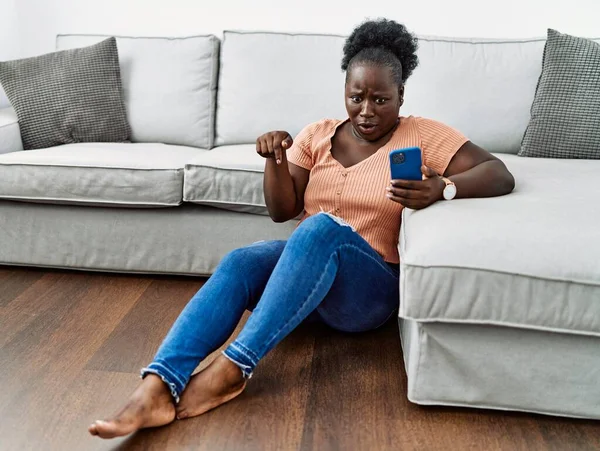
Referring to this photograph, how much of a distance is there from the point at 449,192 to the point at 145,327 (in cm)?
95

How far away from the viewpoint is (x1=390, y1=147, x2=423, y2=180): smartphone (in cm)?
157

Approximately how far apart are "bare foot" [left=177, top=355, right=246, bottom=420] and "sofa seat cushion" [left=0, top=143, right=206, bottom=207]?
2.77 feet

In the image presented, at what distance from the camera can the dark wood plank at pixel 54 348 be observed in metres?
1.51

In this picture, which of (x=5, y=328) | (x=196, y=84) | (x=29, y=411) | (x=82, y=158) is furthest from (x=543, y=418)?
(x=196, y=84)

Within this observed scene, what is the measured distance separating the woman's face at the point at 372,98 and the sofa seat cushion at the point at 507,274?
1.19 feet

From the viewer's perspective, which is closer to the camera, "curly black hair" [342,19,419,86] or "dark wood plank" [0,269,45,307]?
"curly black hair" [342,19,419,86]

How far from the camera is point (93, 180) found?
2.24m

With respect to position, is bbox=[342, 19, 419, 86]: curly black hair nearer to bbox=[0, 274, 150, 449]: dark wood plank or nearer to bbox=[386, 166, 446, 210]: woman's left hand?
bbox=[386, 166, 446, 210]: woman's left hand

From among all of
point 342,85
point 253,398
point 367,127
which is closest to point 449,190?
point 367,127

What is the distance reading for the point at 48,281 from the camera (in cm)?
234

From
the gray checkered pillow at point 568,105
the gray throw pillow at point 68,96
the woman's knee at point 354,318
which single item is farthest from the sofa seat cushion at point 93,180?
the gray checkered pillow at point 568,105

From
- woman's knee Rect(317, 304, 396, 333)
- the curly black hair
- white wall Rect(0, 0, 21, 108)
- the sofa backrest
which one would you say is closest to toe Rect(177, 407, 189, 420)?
woman's knee Rect(317, 304, 396, 333)

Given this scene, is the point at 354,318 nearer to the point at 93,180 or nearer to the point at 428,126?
the point at 428,126

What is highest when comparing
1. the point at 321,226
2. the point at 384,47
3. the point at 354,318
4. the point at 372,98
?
the point at 384,47
